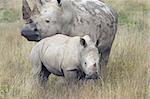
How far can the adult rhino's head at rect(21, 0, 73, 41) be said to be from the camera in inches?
356

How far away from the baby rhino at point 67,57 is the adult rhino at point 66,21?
0.49 meters

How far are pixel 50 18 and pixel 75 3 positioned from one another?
31.0 inches

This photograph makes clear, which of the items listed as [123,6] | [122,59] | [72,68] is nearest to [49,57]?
[72,68]

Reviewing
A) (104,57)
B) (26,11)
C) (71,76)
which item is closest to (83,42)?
(71,76)

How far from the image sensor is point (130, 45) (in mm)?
11102

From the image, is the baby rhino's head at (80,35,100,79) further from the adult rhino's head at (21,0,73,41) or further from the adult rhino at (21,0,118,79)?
the adult rhino's head at (21,0,73,41)

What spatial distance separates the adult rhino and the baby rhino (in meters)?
0.49

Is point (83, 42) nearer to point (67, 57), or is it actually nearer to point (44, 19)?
point (67, 57)

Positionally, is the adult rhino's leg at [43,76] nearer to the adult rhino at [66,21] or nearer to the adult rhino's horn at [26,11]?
the adult rhino at [66,21]

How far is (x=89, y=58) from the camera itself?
7812 millimetres

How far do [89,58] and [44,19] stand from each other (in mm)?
1601

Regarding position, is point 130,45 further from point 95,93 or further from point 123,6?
point 123,6

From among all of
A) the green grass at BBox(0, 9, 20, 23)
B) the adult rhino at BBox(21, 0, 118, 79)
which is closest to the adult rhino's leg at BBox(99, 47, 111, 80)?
the adult rhino at BBox(21, 0, 118, 79)

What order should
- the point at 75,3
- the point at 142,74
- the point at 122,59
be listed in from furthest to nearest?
the point at 122,59 → the point at 75,3 → the point at 142,74
